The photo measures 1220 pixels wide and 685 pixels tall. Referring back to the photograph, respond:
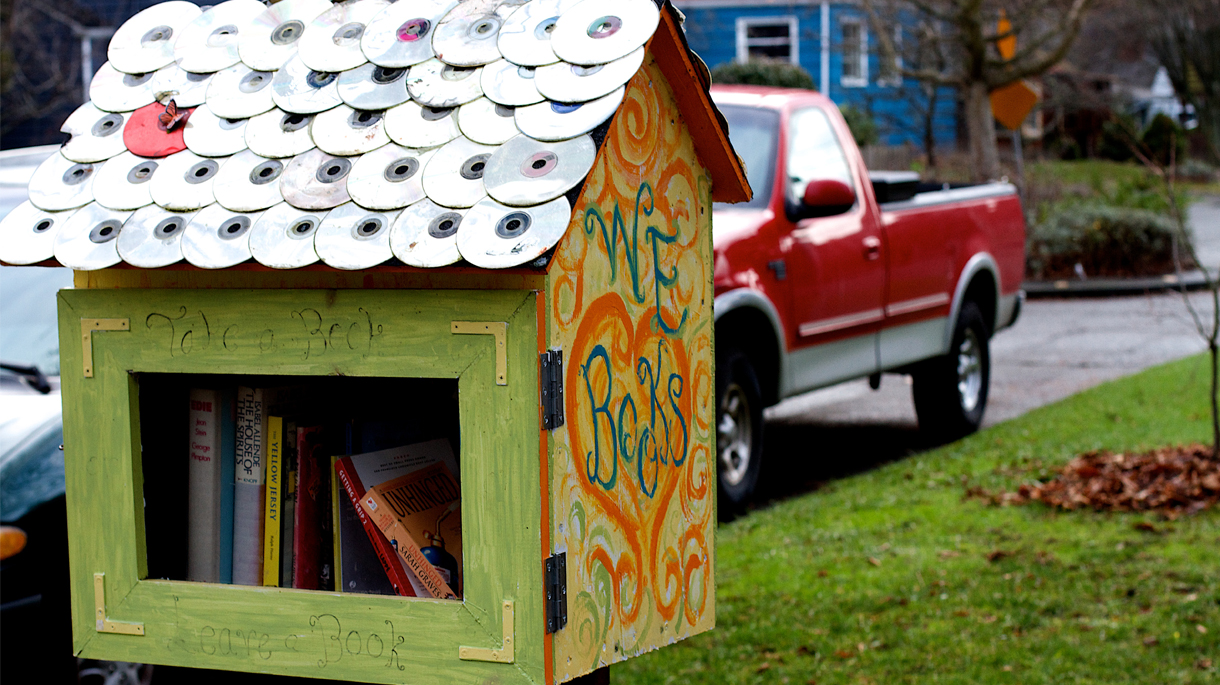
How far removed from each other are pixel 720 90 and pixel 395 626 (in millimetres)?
5486

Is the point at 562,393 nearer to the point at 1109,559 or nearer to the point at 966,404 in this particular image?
the point at 1109,559

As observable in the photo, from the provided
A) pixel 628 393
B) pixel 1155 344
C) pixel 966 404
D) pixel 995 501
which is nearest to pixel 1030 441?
pixel 966 404

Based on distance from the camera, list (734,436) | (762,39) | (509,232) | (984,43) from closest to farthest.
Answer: (509,232) → (734,436) → (984,43) → (762,39)

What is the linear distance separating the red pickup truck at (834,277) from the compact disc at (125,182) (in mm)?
3928

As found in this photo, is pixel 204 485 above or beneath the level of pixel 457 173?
beneath

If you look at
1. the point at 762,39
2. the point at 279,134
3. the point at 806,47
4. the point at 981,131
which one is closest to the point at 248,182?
the point at 279,134

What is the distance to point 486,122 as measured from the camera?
1.87 m

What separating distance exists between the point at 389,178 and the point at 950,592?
3693 millimetres

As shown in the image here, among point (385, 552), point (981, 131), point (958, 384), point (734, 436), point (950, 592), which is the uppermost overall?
point (981, 131)

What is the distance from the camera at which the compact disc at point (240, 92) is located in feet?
6.66

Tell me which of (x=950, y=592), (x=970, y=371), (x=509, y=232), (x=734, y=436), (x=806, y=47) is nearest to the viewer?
(x=509, y=232)

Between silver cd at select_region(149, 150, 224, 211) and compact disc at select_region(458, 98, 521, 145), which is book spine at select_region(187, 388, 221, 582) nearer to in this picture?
silver cd at select_region(149, 150, 224, 211)

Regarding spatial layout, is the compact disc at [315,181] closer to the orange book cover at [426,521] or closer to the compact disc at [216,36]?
the compact disc at [216,36]

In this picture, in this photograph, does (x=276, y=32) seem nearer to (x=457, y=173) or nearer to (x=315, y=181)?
(x=315, y=181)
